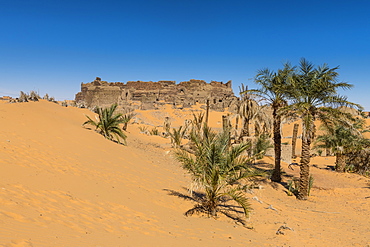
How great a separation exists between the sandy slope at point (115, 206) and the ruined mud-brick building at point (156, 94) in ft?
163

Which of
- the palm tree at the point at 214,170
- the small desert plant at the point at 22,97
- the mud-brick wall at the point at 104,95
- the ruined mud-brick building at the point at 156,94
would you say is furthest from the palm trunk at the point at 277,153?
the mud-brick wall at the point at 104,95

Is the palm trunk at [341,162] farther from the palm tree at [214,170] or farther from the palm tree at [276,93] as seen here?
the palm tree at [214,170]

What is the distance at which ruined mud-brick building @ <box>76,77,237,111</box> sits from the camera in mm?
62062

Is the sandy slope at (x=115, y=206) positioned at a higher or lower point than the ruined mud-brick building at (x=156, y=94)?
lower

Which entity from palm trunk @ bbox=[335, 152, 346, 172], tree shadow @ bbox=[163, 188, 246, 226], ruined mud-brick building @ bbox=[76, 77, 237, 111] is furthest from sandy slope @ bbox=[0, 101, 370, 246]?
ruined mud-brick building @ bbox=[76, 77, 237, 111]

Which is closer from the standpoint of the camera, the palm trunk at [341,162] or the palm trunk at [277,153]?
the palm trunk at [277,153]

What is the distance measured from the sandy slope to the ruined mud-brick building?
49824 mm

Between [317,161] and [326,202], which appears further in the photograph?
[317,161]

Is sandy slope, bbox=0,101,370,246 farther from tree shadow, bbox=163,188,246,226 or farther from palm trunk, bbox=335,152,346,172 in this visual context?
palm trunk, bbox=335,152,346,172

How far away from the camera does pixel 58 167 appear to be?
688 centimetres

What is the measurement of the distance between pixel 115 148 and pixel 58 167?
13.6 ft

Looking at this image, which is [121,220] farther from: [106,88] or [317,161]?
[106,88]

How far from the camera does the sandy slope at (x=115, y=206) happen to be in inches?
→ 152

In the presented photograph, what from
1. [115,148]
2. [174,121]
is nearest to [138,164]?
[115,148]
